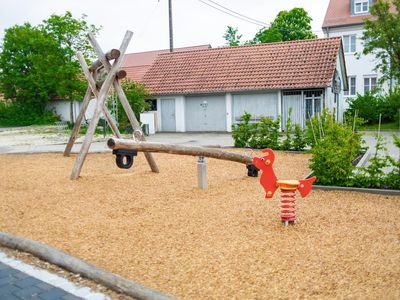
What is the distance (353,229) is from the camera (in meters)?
5.50

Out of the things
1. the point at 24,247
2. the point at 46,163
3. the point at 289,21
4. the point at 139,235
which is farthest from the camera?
the point at 289,21

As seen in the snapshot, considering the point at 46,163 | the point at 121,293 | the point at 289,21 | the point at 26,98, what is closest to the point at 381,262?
the point at 121,293

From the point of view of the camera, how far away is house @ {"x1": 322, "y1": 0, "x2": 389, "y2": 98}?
113ft

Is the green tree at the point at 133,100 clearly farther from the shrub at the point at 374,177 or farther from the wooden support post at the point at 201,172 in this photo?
the shrub at the point at 374,177

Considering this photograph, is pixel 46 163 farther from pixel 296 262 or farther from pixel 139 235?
pixel 296 262

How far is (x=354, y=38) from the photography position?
35.3 m

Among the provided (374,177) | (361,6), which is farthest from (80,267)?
(361,6)

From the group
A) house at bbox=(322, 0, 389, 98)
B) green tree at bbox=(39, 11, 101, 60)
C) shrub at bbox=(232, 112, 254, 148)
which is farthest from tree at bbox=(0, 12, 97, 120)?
house at bbox=(322, 0, 389, 98)

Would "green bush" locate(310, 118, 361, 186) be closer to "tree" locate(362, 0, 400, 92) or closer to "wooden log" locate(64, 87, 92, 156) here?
"wooden log" locate(64, 87, 92, 156)

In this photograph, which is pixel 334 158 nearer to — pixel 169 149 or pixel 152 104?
pixel 169 149

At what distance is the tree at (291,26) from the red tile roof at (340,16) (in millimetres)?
8485

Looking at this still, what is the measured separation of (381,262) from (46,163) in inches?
400

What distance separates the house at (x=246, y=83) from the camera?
74.8ft

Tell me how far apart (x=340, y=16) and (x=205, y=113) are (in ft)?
60.5
